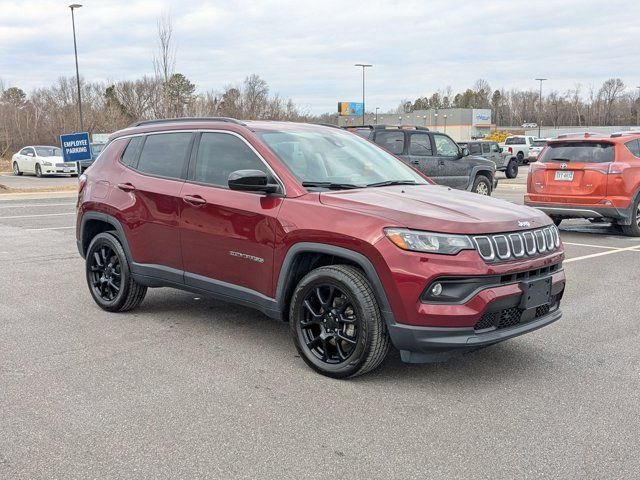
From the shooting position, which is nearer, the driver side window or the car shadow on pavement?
the car shadow on pavement

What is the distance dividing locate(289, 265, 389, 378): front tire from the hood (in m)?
0.44

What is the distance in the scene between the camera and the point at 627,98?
134m

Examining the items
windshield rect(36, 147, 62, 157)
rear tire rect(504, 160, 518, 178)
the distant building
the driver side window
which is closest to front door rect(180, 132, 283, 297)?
the driver side window

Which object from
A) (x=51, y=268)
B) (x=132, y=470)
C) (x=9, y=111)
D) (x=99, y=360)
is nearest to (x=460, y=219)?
(x=132, y=470)

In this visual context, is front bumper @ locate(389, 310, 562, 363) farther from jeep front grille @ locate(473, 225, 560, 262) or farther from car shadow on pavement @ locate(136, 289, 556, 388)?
jeep front grille @ locate(473, 225, 560, 262)

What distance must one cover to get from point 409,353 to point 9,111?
59503 mm

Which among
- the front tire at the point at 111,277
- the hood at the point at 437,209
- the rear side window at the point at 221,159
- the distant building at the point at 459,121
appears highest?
the distant building at the point at 459,121

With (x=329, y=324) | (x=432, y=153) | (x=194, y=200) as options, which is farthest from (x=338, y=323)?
(x=432, y=153)

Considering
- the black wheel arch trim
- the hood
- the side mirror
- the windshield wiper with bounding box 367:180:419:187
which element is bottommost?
the black wheel arch trim

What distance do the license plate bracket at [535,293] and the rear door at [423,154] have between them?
10145 mm

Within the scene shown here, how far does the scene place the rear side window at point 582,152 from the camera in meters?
10.8

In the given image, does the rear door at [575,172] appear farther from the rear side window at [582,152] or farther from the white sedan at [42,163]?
the white sedan at [42,163]

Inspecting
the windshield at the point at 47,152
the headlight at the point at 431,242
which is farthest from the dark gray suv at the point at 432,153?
the windshield at the point at 47,152

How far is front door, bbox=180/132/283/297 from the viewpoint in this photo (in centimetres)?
472
